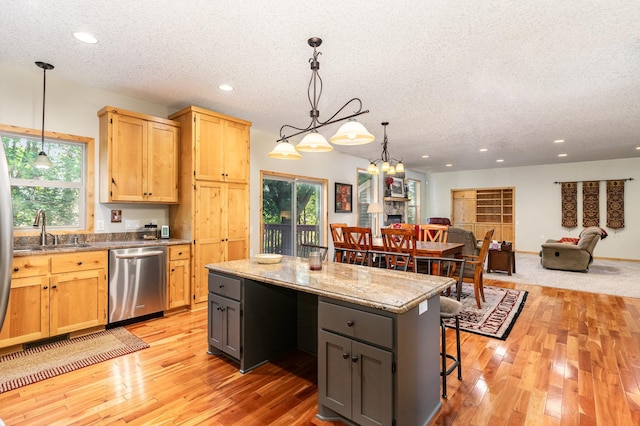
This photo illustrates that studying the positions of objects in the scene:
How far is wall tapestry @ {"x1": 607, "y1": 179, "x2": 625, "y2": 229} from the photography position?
825 cm

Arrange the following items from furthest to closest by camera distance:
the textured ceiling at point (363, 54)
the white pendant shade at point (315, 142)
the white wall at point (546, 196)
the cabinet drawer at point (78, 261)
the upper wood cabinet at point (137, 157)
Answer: the white wall at point (546, 196), the upper wood cabinet at point (137, 157), the cabinet drawer at point (78, 261), the white pendant shade at point (315, 142), the textured ceiling at point (363, 54)

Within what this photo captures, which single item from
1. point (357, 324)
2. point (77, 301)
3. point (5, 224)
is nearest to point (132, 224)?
point (77, 301)

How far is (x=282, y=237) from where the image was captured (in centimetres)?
593

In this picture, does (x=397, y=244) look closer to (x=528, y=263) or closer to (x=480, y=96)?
(x=480, y=96)

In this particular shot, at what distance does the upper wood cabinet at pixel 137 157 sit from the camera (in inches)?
142

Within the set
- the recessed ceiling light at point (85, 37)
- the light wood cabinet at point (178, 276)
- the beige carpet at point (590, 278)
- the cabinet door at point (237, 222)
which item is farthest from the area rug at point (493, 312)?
the recessed ceiling light at point (85, 37)

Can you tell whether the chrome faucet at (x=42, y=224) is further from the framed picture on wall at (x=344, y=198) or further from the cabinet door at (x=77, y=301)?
the framed picture on wall at (x=344, y=198)

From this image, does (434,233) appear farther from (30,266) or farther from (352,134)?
(30,266)

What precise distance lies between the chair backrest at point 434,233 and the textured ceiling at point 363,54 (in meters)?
1.74

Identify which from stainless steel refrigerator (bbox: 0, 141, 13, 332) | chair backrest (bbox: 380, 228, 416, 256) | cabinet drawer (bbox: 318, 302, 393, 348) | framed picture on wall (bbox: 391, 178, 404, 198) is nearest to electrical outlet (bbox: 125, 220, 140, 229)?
chair backrest (bbox: 380, 228, 416, 256)

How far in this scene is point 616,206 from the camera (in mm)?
8312

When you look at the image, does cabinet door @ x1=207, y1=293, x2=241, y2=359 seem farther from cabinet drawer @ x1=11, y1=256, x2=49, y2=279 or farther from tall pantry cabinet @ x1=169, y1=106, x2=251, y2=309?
cabinet drawer @ x1=11, y1=256, x2=49, y2=279

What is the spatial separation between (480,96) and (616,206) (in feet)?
24.2

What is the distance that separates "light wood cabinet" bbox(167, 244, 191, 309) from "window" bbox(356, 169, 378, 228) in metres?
4.70
